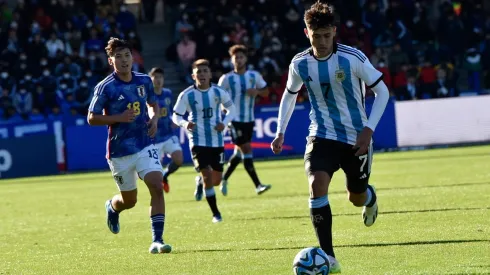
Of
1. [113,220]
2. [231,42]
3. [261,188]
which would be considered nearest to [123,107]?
[113,220]

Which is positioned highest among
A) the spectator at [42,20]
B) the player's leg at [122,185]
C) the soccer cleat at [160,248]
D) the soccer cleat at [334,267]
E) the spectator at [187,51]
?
the spectator at [42,20]

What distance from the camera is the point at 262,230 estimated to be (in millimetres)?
11469

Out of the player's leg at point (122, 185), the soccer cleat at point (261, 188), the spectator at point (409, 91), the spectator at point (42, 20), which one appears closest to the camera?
the player's leg at point (122, 185)

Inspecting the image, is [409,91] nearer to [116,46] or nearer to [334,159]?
[116,46]

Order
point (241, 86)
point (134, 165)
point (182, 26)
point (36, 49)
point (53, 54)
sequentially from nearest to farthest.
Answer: point (134, 165) < point (241, 86) < point (36, 49) < point (53, 54) < point (182, 26)

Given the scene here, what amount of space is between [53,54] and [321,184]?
22.3 metres

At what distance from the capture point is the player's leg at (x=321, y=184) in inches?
314

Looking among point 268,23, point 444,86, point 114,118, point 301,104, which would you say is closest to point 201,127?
point 114,118

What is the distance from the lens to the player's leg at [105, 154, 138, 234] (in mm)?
10391

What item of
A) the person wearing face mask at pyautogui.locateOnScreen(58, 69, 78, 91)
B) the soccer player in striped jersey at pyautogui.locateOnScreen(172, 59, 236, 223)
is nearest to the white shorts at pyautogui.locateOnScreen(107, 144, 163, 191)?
the soccer player in striped jersey at pyautogui.locateOnScreen(172, 59, 236, 223)

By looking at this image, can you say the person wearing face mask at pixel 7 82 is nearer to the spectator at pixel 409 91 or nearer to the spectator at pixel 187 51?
the spectator at pixel 187 51

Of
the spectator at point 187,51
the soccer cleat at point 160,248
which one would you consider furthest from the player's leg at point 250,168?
the spectator at point 187,51

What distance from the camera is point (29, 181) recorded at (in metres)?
24.1

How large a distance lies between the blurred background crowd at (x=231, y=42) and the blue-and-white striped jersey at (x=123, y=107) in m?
16.8
